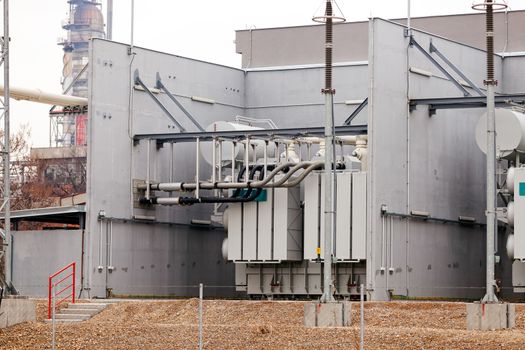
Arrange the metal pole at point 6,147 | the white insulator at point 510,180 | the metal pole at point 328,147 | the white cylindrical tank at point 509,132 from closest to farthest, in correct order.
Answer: the metal pole at point 328,147
the metal pole at point 6,147
the white cylindrical tank at point 509,132
the white insulator at point 510,180

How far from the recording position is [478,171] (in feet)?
179

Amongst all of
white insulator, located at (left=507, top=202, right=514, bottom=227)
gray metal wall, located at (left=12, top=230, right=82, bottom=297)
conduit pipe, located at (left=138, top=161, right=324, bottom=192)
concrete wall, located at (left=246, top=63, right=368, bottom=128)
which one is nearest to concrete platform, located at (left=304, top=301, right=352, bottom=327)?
conduit pipe, located at (left=138, top=161, right=324, bottom=192)

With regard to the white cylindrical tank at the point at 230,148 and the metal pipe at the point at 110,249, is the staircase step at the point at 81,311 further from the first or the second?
the white cylindrical tank at the point at 230,148

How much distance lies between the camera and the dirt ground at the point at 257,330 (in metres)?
31.2

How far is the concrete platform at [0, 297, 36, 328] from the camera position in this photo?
39.2 meters

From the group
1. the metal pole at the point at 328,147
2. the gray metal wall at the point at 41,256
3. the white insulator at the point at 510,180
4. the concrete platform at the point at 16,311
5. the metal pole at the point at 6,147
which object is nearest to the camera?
the metal pole at the point at 328,147

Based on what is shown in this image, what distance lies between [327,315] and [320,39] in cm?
3157

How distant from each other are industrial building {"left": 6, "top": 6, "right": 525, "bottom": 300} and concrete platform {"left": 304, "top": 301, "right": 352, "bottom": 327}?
11.5 meters

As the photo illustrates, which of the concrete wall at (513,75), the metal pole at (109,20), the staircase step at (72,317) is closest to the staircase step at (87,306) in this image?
the staircase step at (72,317)

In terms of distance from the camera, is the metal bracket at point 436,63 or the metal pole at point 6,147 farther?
the metal bracket at point 436,63

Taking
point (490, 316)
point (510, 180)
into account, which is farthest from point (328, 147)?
point (510, 180)

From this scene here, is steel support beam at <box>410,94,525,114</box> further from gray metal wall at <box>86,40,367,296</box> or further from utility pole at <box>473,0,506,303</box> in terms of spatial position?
utility pole at <box>473,0,506,303</box>

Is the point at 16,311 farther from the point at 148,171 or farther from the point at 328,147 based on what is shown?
the point at 148,171

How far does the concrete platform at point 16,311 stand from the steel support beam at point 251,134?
13.4 meters
